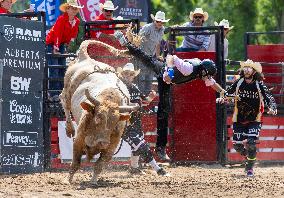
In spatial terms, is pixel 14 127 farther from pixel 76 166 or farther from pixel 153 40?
pixel 153 40

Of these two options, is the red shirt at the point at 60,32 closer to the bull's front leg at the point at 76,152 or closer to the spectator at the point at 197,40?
the spectator at the point at 197,40

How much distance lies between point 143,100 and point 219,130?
2.32 meters

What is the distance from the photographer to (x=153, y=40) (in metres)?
15.2

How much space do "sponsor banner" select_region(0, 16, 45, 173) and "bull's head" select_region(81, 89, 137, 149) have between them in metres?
1.98

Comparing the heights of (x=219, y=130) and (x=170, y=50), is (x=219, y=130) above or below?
below

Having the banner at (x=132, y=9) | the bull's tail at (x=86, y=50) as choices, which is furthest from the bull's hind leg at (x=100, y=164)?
the banner at (x=132, y=9)

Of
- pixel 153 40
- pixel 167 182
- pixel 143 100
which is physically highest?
pixel 153 40

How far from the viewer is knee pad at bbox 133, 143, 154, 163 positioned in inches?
527

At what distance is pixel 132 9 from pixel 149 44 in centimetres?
159

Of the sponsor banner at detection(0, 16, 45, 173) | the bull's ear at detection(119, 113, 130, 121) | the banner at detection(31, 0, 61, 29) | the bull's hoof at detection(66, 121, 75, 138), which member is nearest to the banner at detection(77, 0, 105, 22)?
the banner at detection(31, 0, 61, 29)

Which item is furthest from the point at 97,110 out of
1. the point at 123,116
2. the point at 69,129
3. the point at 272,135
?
the point at 272,135

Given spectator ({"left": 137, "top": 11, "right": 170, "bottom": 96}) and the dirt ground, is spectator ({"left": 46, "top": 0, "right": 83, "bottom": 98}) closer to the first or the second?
spectator ({"left": 137, "top": 11, "right": 170, "bottom": 96})

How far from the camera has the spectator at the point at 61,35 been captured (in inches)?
579

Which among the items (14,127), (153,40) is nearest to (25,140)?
(14,127)
